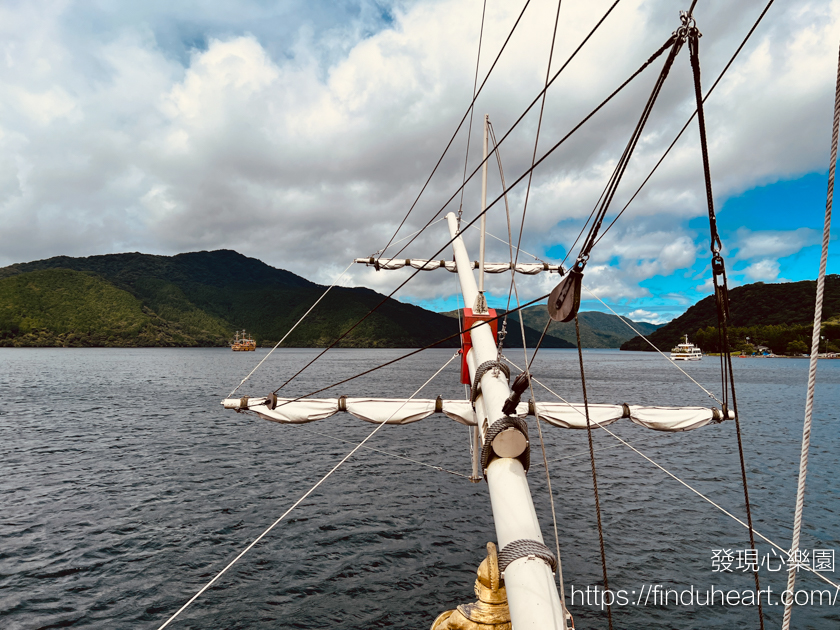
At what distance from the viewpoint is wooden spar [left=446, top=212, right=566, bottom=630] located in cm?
486

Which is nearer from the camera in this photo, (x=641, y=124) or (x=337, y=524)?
(x=641, y=124)

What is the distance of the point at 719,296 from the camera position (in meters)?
5.26

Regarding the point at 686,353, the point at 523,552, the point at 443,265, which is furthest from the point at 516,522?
the point at 686,353

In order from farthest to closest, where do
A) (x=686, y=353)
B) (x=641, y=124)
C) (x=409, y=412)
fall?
(x=686, y=353), (x=409, y=412), (x=641, y=124)

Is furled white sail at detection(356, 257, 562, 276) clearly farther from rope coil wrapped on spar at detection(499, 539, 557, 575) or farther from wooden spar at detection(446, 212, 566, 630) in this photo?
rope coil wrapped on spar at detection(499, 539, 557, 575)

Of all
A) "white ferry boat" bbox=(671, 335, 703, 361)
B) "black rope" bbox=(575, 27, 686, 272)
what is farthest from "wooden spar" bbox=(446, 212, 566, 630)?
"white ferry boat" bbox=(671, 335, 703, 361)

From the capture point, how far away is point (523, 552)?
5305 mm

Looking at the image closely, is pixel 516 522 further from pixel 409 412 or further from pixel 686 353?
pixel 686 353

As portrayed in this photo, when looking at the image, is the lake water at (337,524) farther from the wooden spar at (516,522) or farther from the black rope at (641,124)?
the black rope at (641,124)

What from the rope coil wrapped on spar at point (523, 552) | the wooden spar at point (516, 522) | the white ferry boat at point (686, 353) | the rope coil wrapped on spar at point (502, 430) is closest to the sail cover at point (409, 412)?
the wooden spar at point (516, 522)

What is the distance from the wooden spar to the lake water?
684cm

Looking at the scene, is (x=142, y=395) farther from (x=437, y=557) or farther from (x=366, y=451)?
(x=437, y=557)

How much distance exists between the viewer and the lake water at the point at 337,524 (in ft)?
37.6

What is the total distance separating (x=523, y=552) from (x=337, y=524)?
1303 cm
